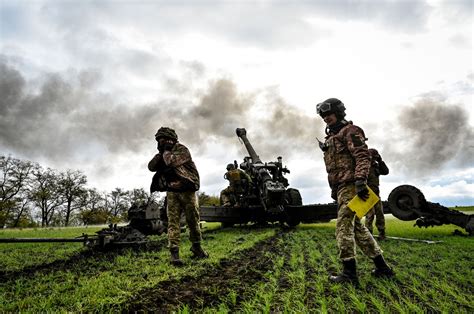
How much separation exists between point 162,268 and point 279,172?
25.1ft

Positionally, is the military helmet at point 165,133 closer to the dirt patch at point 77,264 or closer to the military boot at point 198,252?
the military boot at point 198,252

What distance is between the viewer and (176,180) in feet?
14.9

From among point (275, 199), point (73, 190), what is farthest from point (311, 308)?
point (73, 190)

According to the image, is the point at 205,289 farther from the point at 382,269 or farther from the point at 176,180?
the point at 176,180

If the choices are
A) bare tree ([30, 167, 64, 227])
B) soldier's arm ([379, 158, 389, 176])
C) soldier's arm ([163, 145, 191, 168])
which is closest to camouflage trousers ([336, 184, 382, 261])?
soldier's arm ([163, 145, 191, 168])

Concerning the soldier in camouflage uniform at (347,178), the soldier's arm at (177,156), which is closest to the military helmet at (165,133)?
the soldier's arm at (177,156)

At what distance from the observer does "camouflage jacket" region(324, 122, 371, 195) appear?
3.19m

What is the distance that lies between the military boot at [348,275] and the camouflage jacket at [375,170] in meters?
3.84

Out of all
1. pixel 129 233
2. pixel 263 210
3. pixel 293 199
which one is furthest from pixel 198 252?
pixel 293 199

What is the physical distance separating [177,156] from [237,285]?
2.26 meters

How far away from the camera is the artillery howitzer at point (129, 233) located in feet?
14.8

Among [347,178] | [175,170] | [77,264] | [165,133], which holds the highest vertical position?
[165,133]

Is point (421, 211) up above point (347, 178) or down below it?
below

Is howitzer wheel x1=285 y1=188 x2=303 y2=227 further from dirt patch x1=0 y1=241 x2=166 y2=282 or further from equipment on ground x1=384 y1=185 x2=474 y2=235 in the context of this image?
dirt patch x1=0 y1=241 x2=166 y2=282
